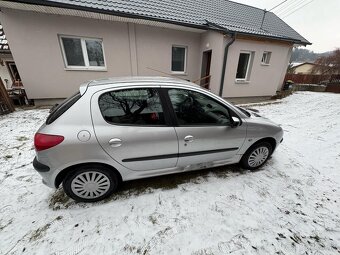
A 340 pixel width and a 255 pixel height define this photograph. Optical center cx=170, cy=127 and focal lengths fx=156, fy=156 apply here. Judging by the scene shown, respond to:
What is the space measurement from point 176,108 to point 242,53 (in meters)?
7.41

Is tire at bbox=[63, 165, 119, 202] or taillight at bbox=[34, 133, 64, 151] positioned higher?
taillight at bbox=[34, 133, 64, 151]

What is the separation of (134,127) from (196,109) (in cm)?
96

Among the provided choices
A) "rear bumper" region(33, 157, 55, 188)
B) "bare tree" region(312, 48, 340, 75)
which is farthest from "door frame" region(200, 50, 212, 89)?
"bare tree" region(312, 48, 340, 75)

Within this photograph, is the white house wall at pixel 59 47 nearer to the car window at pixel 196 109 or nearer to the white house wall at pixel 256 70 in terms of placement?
the white house wall at pixel 256 70

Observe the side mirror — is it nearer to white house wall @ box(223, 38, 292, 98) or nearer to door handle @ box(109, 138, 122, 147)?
door handle @ box(109, 138, 122, 147)

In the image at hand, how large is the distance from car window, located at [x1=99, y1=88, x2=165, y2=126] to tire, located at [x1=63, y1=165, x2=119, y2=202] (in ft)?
2.32

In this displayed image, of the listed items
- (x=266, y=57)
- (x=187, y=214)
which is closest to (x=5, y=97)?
(x=187, y=214)

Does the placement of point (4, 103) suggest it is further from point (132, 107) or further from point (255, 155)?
point (255, 155)

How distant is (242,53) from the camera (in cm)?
775

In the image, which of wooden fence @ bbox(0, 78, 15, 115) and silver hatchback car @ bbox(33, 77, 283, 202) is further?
wooden fence @ bbox(0, 78, 15, 115)

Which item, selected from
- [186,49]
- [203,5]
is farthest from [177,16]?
[203,5]

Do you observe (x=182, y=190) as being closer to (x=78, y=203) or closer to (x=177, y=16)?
(x=78, y=203)

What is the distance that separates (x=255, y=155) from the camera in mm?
2859

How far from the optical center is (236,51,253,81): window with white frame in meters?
7.89
